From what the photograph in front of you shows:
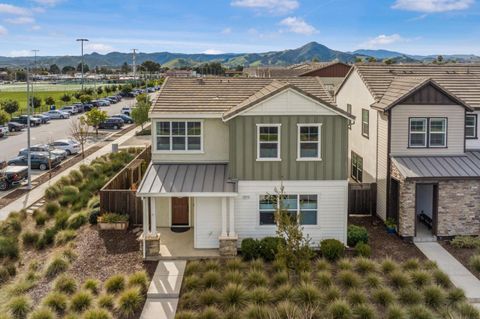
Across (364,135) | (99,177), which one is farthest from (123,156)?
(364,135)

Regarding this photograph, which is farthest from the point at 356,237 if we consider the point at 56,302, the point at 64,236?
the point at 64,236

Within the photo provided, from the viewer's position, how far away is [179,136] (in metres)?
19.2

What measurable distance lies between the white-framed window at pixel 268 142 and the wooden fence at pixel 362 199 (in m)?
5.59

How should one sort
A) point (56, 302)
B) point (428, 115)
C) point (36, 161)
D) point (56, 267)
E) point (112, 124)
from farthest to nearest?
1. point (112, 124)
2. point (36, 161)
3. point (428, 115)
4. point (56, 267)
5. point (56, 302)

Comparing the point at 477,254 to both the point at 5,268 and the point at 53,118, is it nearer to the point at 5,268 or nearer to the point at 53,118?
the point at 5,268

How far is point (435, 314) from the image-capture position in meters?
12.7

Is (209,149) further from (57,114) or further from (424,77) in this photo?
(57,114)

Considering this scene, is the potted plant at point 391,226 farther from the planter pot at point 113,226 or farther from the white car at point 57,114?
the white car at point 57,114

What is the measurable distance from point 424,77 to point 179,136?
10.7 meters

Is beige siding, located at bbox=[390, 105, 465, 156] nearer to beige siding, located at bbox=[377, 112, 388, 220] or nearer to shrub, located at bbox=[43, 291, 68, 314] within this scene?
beige siding, located at bbox=[377, 112, 388, 220]

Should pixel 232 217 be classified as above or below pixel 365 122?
below

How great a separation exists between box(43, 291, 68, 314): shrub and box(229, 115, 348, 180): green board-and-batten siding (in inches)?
289

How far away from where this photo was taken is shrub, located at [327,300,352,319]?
1242 cm

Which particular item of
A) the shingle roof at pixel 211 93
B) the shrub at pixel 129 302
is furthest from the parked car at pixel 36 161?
the shrub at pixel 129 302
